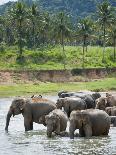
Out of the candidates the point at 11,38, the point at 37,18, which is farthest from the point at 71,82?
the point at 11,38

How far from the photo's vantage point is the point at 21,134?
23922 millimetres

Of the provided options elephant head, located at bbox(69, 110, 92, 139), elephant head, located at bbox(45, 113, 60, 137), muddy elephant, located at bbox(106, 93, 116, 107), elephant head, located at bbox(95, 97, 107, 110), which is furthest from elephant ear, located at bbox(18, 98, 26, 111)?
muddy elephant, located at bbox(106, 93, 116, 107)

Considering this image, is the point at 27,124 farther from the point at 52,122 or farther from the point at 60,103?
the point at 60,103

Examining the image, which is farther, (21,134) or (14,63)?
(14,63)

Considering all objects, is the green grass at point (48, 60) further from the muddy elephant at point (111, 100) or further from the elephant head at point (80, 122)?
the elephant head at point (80, 122)

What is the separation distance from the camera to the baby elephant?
21438 mm

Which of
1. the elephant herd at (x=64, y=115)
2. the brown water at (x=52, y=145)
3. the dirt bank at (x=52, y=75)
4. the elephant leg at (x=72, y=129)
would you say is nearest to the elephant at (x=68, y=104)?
the elephant herd at (x=64, y=115)

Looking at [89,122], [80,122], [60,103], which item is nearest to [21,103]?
[80,122]

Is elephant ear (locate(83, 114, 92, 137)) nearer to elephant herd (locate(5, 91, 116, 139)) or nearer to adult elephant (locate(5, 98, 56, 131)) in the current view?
elephant herd (locate(5, 91, 116, 139))

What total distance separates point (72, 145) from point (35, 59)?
81925 mm

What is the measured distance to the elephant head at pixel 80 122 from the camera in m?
20.8

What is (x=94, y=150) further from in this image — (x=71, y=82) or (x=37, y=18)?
(x=37, y=18)

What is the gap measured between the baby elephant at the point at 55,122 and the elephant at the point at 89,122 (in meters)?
0.93

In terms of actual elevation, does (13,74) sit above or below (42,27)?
below
